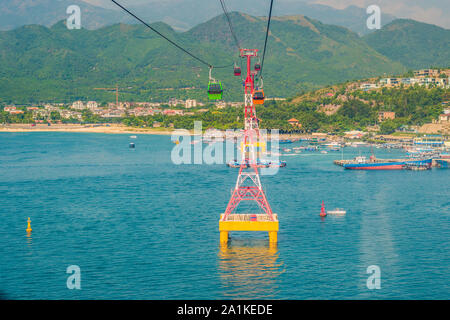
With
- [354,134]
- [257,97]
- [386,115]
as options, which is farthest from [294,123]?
[257,97]

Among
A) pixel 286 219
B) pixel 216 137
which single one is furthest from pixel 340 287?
pixel 216 137

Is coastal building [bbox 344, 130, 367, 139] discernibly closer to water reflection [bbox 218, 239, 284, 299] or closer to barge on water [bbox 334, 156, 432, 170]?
barge on water [bbox 334, 156, 432, 170]

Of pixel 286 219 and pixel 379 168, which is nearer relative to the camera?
pixel 286 219

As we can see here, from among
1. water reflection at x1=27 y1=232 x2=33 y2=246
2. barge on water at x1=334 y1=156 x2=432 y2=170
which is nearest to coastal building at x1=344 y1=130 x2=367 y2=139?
barge on water at x1=334 y1=156 x2=432 y2=170

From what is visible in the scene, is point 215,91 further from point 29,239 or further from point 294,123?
point 294,123

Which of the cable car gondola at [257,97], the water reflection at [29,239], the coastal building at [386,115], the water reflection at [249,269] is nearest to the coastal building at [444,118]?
the coastal building at [386,115]

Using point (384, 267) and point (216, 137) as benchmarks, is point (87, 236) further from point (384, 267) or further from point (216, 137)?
point (216, 137)

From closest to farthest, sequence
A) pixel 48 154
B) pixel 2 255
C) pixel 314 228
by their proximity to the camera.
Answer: pixel 2 255 < pixel 314 228 < pixel 48 154
